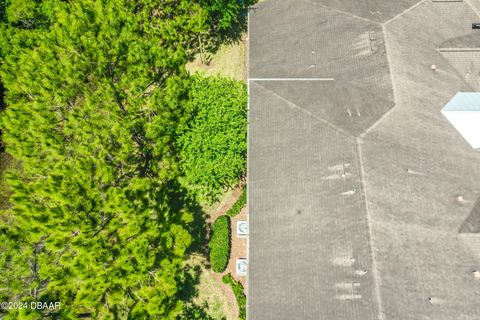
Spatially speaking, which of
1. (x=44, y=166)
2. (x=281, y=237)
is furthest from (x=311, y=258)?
(x=44, y=166)

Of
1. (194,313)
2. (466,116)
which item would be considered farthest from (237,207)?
(466,116)

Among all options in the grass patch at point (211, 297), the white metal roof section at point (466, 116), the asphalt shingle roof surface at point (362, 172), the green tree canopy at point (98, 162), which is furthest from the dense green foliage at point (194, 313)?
the white metal roof section at point (466, 116)

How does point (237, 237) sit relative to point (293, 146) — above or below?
below

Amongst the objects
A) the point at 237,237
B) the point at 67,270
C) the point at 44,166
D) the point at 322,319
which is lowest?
the point at 237,237

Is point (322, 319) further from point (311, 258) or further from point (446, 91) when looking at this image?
point (446, 91)

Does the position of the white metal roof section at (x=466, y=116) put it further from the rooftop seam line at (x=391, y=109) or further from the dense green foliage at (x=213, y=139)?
the dense green foliage at (x=213, y=139)

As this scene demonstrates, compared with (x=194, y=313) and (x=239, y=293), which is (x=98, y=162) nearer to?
(x=194, y=313)
